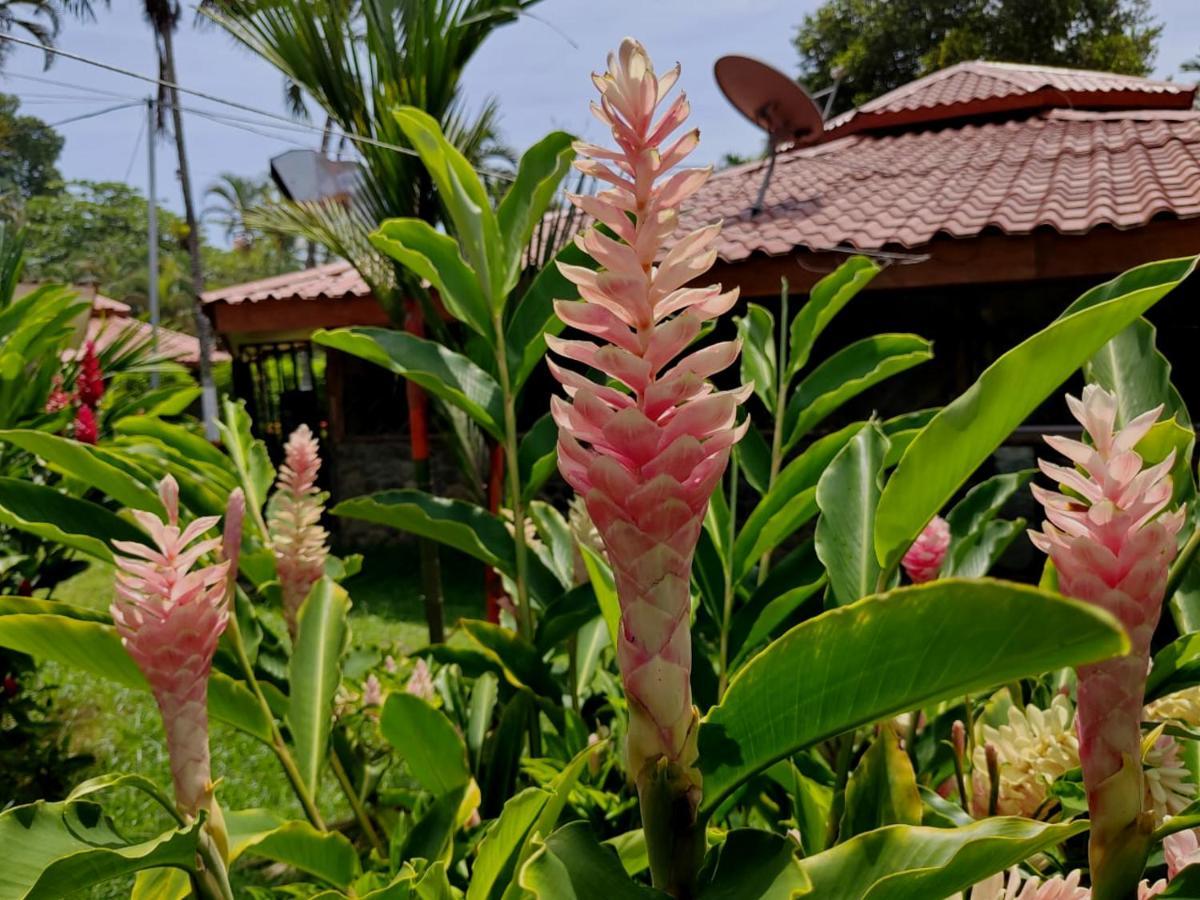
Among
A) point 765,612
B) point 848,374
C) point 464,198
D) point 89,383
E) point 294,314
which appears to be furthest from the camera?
point 294,314

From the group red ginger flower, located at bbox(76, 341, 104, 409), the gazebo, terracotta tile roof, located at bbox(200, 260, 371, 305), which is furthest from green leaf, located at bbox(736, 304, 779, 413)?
terracotta tile roof, located at bbox(200, 260, 371, 305)

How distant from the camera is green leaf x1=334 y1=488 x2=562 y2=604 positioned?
1.38 metres

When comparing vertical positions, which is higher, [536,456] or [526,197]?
[526,197]

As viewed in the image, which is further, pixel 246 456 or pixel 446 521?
pixel 246 456

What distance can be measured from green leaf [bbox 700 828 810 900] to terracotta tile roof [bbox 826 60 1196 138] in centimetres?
1114

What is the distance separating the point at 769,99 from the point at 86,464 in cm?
675

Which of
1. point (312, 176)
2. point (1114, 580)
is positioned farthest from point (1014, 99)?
point (1114, 580)

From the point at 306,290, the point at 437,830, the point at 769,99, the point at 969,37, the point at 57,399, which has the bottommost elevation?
the point at 437,830

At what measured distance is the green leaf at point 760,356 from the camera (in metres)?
1.73

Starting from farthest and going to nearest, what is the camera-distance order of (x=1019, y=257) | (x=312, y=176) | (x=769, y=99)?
1. (x=769, y=99)
2. (x=1019, y=257)
3. (x=312, y=176)

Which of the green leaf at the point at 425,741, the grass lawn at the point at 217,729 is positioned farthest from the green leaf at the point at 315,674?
the grass lawn at the point at 217,729

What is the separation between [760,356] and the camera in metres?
1.78

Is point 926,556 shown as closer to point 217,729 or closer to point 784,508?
point 784,508

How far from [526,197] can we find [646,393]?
120 centimetres
